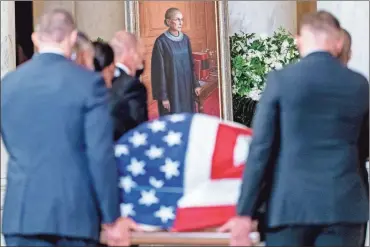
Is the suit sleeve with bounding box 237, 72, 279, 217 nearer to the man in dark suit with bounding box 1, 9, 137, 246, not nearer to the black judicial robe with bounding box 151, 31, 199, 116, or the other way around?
the man in dark suit with bounding box 1, 9, 137, 246

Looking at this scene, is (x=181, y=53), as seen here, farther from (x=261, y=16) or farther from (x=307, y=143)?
(x=307, y=143)

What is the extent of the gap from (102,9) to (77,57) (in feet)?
15.6

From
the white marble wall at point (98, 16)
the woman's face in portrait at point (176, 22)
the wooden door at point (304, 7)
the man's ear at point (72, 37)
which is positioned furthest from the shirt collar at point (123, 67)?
the wooden door at point (304, 7)

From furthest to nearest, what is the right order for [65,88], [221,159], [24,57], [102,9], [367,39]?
1. [102,9]
2. [24,57]
3. [367,39]
4. [221,159]
5. [65,88]

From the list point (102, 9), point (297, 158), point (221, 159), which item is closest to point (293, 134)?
point (297, 158)

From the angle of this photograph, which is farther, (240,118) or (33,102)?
(240,118)

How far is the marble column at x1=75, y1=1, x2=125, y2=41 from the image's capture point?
360 inches

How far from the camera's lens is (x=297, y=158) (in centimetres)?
408

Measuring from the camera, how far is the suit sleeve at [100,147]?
4.02 meters

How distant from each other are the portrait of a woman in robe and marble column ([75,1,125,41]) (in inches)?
22.5

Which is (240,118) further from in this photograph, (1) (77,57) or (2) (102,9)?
(1) (77,57)

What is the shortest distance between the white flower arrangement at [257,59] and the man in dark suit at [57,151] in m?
4.11

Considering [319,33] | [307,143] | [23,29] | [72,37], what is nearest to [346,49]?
[319,33]

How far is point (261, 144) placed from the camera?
407cm
